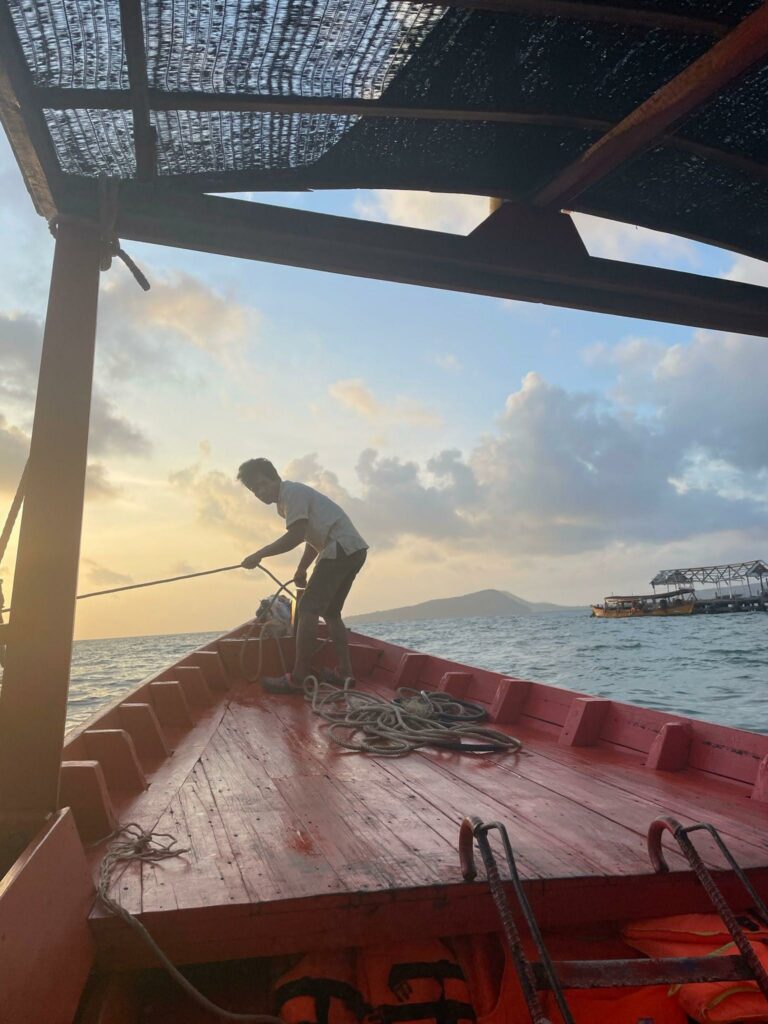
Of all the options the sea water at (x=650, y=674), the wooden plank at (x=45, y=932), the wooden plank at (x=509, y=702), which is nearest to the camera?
the wooden plank at (x=45, y=932)

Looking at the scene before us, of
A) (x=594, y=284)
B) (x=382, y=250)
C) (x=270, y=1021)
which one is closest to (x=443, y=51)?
(x=382, y=250)

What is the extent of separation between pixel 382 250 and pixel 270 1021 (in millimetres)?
2257

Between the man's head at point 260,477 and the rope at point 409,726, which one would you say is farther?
the man's head at point 260,477

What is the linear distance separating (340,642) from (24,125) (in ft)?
13.3

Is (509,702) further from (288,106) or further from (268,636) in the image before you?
(288,106)

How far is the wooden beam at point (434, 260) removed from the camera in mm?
2350

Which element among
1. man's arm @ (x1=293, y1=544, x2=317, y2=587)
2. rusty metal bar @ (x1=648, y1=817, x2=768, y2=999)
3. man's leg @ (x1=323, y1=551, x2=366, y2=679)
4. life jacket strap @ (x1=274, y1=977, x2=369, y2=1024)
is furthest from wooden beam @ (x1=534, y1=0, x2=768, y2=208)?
man's arm @ (x1=293, y1=544, x2=317, y2=587)

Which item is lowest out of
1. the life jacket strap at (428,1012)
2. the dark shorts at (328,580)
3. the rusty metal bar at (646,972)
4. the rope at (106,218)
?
the life jacket strap at (428,1012)

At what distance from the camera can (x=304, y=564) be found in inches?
225

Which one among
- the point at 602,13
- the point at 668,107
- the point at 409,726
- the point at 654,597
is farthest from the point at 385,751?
the point at 654,597

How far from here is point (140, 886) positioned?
1.80m

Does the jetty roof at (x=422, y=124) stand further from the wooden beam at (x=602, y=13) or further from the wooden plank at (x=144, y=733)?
the wooden plank at (x=144, y=733)

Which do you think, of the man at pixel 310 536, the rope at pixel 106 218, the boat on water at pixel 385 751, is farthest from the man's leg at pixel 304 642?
the rope at pixel 106 218

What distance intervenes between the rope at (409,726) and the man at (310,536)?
2.21 feet
